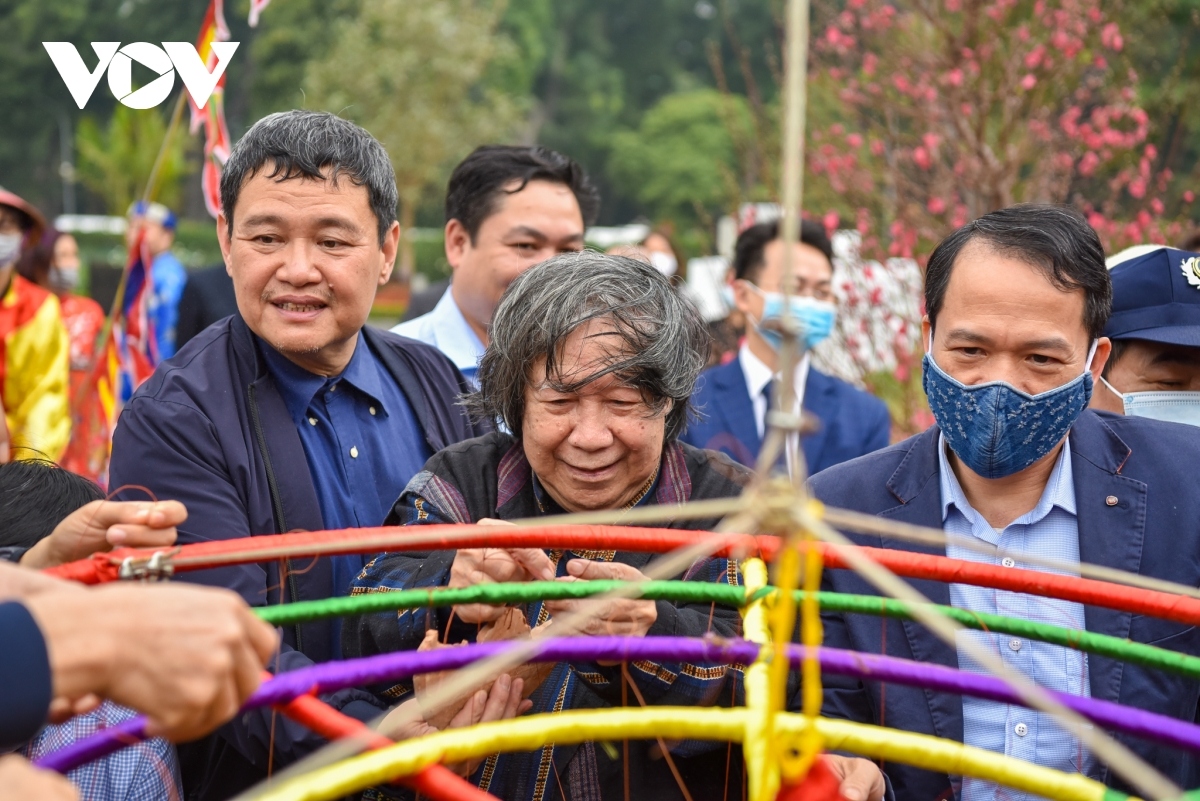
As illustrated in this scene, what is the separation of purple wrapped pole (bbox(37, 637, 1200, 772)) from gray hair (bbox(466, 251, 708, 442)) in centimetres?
84

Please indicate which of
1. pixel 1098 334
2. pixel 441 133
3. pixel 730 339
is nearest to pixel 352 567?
pixel 1098 334

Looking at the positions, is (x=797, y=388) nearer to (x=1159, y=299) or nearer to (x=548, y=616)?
(x=1159, y=299)

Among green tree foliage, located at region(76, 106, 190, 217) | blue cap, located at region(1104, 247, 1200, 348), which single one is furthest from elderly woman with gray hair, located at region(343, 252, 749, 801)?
green tree foliage, located at region(76, 106, 190, 217)

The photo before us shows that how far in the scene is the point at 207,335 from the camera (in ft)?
10.00

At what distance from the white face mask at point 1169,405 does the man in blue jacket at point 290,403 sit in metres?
1.82

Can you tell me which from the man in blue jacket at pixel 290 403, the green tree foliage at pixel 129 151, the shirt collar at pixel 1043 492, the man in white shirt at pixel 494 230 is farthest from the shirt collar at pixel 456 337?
the green tree foliage at pixel 129 151

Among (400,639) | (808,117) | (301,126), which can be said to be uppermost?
(808,117)

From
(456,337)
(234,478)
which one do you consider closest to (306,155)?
(234,478)

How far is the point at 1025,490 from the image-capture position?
2.81 m

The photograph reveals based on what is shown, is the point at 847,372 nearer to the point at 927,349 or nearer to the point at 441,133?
the point at 927,349

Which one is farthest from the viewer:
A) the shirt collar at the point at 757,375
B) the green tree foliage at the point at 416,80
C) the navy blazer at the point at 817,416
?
the green tree foliage at the point at 416,80

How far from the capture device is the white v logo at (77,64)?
13.0 feet

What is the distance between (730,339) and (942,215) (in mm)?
1741

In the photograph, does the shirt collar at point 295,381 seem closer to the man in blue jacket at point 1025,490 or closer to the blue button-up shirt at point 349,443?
the blue button-up shirt at point 349,443
